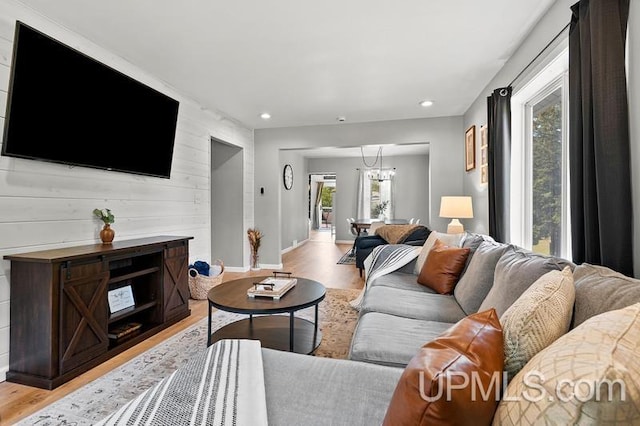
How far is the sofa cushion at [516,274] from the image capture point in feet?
4.93

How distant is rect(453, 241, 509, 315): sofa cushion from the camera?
2.01m

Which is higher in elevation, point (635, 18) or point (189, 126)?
point (189, 126)

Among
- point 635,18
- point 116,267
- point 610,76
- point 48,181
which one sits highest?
Answer: point 635,18

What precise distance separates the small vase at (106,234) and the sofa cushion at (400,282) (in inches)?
86.9

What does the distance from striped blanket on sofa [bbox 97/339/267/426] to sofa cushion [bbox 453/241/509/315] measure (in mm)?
1354

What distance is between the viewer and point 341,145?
18.1ft

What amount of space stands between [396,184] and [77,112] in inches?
313

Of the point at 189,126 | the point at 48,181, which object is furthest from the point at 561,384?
the point at 189,126

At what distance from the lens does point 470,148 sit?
14.5 ft

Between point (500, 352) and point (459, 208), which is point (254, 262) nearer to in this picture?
point (459, 208)

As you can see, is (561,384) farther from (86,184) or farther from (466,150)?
(466,150)

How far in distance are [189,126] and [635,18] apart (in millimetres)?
4068

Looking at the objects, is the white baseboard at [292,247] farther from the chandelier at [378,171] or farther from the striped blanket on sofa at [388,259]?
the striped blanket on sofa at [388,259]

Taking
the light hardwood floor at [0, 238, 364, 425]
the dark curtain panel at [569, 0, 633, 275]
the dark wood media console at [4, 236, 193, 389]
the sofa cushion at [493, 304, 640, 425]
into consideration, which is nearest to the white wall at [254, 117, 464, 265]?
the light hardwood floor at [0, 238, 364, 425]
